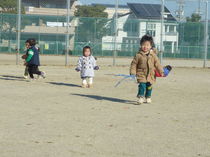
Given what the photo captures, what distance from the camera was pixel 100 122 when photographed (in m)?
7.95

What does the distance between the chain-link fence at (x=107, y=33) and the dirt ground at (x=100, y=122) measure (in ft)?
49.2

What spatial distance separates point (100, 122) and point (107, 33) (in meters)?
22.6

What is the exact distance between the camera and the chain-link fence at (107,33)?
2992 cm

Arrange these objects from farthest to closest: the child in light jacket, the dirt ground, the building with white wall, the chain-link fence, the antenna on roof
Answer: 1. the chain-link fence
2. the building with white wall
3. the antenna on roof
4. the child in light jacket
5. the dirt ground

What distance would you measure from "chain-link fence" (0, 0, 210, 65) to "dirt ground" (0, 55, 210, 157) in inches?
590

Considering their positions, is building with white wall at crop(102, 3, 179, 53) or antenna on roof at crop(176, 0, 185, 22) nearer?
antenna on roof at crop(176, 0, 185, 22)

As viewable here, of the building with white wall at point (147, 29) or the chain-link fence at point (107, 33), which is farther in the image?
the chain-link fence at point (107, 33)

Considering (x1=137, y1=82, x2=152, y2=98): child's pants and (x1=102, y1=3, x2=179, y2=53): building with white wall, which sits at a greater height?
(x1=102, y1=3, x2=179, y2=53): building with white wall

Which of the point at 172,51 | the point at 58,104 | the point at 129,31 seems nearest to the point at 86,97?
the point at 58,104

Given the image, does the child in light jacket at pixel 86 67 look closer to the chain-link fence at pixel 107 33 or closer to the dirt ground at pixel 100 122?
the dirt ground at pixel 100 122

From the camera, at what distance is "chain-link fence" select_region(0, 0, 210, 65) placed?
2992 centimetres

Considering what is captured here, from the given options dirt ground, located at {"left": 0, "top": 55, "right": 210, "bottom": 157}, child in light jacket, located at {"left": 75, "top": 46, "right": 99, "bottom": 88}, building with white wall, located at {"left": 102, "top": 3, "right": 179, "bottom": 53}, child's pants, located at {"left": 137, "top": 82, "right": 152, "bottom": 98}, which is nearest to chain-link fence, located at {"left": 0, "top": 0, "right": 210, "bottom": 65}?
building with white wall, located at {"left": 102, "top": 3, "right": 179, "bottom": 53}

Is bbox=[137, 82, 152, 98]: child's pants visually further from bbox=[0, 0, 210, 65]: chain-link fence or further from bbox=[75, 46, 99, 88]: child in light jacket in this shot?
bbox=[0, 0, 210, 65]: chain-link fence

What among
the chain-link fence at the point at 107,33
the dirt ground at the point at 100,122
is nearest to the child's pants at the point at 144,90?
the dirt ground at the point at 100,122
